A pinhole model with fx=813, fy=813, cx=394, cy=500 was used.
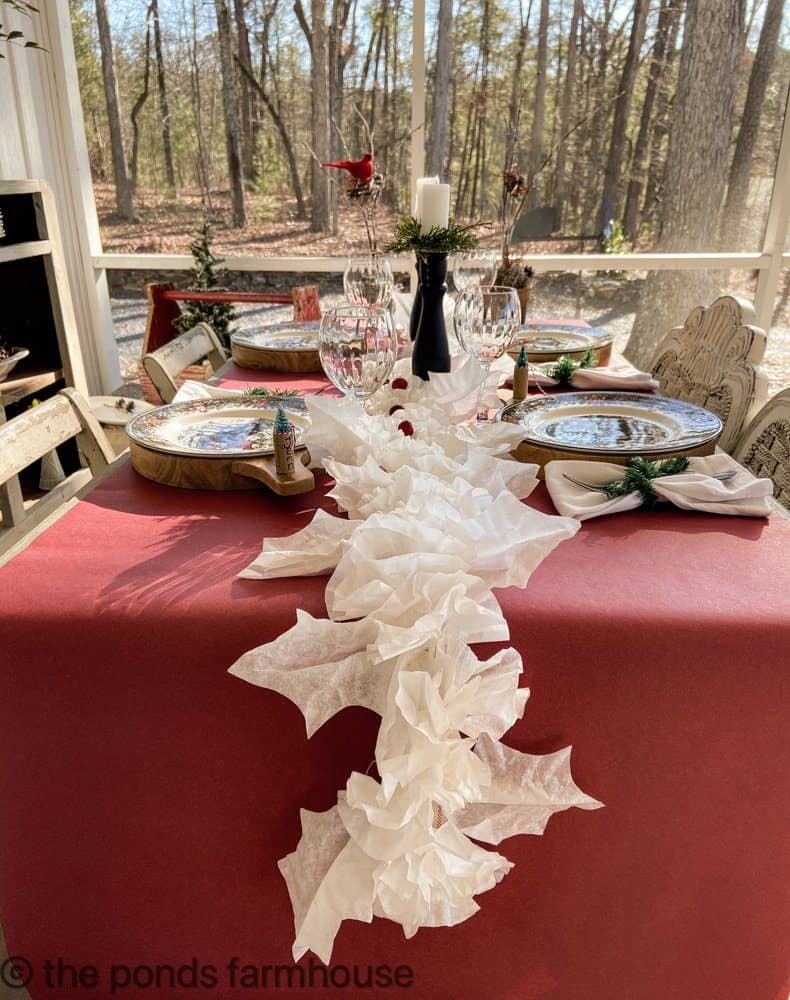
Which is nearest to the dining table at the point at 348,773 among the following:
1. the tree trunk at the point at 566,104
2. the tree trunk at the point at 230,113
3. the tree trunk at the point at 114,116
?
the tree trunk at the point at 566,104

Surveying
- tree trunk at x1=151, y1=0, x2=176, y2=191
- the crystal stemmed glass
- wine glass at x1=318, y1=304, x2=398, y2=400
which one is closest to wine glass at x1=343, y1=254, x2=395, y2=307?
the crystal stemmed glass

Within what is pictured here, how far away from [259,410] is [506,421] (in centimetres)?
40

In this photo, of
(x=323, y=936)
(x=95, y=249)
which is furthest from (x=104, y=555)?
(x=95, y=249)

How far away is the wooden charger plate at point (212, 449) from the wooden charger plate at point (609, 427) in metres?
0.34

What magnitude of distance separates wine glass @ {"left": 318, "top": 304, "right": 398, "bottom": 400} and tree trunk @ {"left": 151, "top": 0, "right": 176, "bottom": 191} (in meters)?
2.83

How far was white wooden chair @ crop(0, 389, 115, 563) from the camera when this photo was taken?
3.82ft

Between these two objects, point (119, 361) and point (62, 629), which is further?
point (119, 361)

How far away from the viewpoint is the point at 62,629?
31.4 inches

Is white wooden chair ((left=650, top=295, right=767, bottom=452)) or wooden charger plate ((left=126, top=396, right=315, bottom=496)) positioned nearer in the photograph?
wooden charger plate ((left=126, top=396, right=315, bottom=496))

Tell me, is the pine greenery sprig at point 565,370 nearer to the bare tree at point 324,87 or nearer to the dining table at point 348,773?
the dining table at point 348,773

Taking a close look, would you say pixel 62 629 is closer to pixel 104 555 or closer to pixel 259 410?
Answer: pixel 104 555

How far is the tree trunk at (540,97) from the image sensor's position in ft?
10.7

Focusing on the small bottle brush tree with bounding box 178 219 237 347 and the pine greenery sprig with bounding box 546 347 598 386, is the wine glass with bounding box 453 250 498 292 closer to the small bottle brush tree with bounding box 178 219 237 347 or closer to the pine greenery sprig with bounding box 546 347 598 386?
the pine greenery sprig with bounding box 546 347 598 386

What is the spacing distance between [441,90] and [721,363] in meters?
2.30
